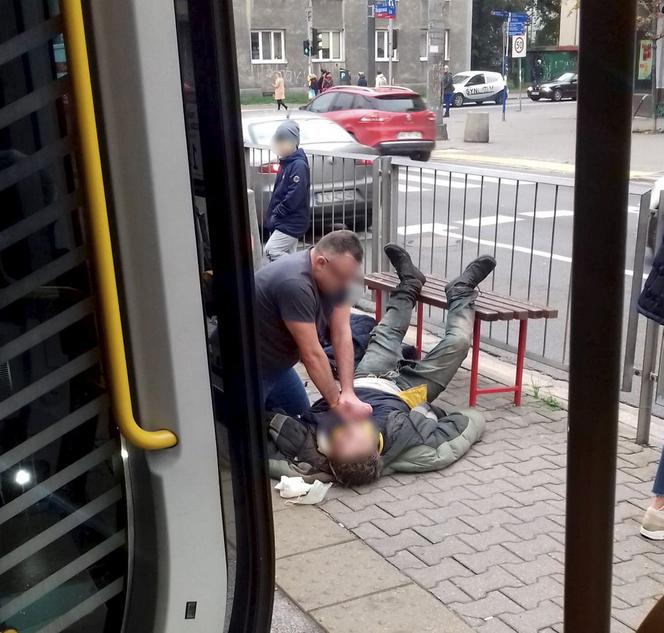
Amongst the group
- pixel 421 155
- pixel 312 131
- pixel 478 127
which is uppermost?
pixel 312 131

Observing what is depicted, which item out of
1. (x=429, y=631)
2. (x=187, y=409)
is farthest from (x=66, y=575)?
(x=429, y=631)

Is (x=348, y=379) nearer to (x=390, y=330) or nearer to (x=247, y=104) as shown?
(x=390, y=330)

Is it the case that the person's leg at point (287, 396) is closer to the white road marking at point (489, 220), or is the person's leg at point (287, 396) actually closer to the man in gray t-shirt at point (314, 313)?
the man in gray t-shirt at point (314, 313)

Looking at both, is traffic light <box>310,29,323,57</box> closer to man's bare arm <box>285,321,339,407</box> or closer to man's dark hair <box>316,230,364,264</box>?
man's dark hair <box>316,230,364,264</box>

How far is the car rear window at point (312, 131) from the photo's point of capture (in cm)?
1152

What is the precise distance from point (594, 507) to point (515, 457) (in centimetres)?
333

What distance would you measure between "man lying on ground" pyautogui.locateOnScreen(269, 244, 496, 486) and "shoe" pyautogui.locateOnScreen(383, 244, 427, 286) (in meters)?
0.32

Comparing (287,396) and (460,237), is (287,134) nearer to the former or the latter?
(460,237)

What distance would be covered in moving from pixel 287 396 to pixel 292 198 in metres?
2.69

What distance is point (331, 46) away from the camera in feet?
160

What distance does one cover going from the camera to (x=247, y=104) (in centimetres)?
4256

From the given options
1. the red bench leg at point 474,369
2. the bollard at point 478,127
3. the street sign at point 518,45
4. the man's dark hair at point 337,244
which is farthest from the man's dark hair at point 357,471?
the street sign at point 518,45

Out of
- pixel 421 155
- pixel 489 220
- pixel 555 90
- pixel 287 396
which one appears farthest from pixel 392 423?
pixel 555 90

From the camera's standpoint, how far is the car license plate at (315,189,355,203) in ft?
22.3
